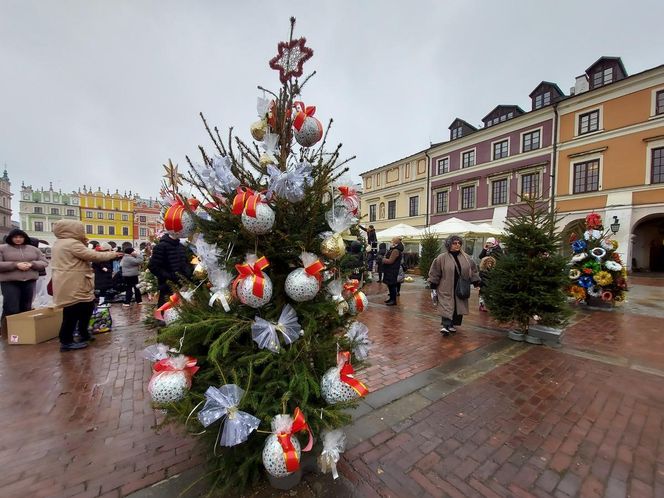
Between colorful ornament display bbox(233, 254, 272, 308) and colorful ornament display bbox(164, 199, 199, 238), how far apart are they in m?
0.58

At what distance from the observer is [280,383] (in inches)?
67.3

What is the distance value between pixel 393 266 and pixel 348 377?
6053 mm

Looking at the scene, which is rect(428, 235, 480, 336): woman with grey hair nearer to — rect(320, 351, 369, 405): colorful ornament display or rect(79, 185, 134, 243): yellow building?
rect(320, 351, 369, 405): colorful ornament display

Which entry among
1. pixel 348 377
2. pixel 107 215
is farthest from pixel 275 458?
pixel 107 215

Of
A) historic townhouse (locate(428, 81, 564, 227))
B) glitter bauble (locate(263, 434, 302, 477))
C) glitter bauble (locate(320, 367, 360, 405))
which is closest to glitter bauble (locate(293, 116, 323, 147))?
glitter bauble (locate(320, 367, 360, 405))

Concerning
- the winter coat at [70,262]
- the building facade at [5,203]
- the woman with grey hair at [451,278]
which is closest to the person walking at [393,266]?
the woman with grey hair at [451,278]

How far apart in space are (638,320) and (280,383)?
8.11 meters

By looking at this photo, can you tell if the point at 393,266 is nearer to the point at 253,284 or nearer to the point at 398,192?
the point at 253,284

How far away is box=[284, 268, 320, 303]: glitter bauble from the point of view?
1.71 m

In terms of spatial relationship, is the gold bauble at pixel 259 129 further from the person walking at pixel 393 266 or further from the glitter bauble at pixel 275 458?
the person walking at pixel 393 266

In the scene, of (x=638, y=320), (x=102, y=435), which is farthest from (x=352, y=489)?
(x=638, y=320)

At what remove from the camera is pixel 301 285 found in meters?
1.71

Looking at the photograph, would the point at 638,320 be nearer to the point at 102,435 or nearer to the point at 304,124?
the point at 304,124

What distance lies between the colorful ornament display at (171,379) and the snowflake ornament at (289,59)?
1887mm
